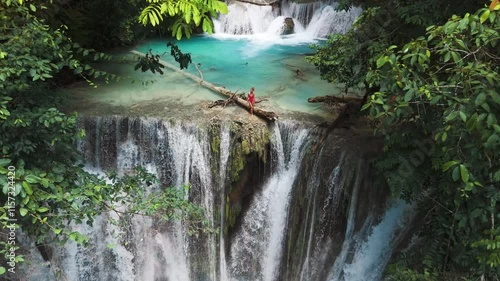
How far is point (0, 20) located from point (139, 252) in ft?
14.3

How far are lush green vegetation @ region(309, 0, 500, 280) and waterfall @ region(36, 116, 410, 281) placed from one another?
4.40 ft

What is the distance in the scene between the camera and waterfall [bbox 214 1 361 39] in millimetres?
13281

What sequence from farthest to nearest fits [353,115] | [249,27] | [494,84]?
[249,27] < [353,115] < [494,84]

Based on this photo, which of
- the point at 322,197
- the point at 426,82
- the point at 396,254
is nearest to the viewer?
the point at 426,82

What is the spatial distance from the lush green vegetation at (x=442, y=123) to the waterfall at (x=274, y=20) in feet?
26.0

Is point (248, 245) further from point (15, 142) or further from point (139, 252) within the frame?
point (15, 142)

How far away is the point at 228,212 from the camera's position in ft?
23.4

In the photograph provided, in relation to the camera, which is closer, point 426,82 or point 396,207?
point 426,82

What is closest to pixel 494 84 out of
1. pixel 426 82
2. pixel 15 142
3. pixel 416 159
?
pixel 426 82

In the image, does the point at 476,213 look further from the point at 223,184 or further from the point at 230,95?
the point at 230,95

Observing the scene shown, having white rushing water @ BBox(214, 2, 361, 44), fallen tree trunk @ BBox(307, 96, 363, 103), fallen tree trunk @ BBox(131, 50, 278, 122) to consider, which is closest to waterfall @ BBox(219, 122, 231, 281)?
fallen tree trunk @ BBox(131, 50, 278, 122)

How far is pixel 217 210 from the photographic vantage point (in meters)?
7.15

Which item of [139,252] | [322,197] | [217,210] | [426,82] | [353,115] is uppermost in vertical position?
[426,82]

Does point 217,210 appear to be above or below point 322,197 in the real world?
below
